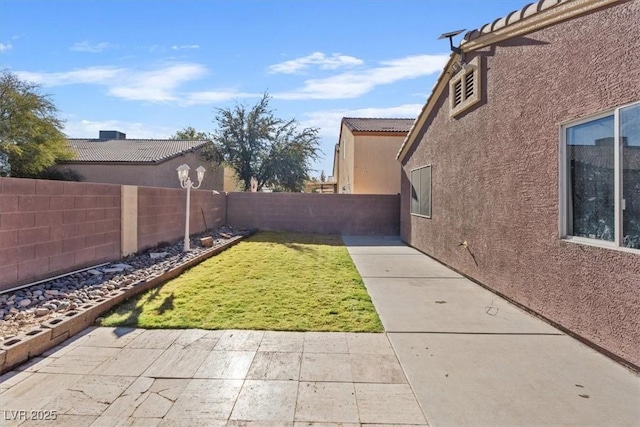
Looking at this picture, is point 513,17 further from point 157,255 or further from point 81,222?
point 157,255

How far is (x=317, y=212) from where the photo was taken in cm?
1622

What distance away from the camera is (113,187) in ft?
25.4

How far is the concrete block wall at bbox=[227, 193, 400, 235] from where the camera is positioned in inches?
624

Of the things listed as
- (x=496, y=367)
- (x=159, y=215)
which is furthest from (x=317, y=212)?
(x=496, y=367)

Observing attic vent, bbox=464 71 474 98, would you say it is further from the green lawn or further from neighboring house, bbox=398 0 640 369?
the green lawn

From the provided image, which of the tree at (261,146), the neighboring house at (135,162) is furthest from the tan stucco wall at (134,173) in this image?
the tree at (261,146)

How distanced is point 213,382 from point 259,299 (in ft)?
8.16

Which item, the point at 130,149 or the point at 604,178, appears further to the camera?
the point at 130,149

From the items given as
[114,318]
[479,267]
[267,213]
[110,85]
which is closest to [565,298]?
[479,267]

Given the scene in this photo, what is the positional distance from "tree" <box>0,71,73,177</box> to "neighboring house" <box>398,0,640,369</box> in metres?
24.0

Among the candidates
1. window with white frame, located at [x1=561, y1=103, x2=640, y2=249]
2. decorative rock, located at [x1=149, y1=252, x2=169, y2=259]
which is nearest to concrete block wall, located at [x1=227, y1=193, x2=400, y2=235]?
decorative rock, located at [x1=149, y1=252, x2=169, y2=259]

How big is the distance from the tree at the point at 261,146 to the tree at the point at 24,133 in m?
9.28

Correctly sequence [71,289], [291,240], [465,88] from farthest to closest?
[291,240] → [465,88] → [71,289]

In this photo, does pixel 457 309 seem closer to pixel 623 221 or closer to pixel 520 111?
pixel 623 221
